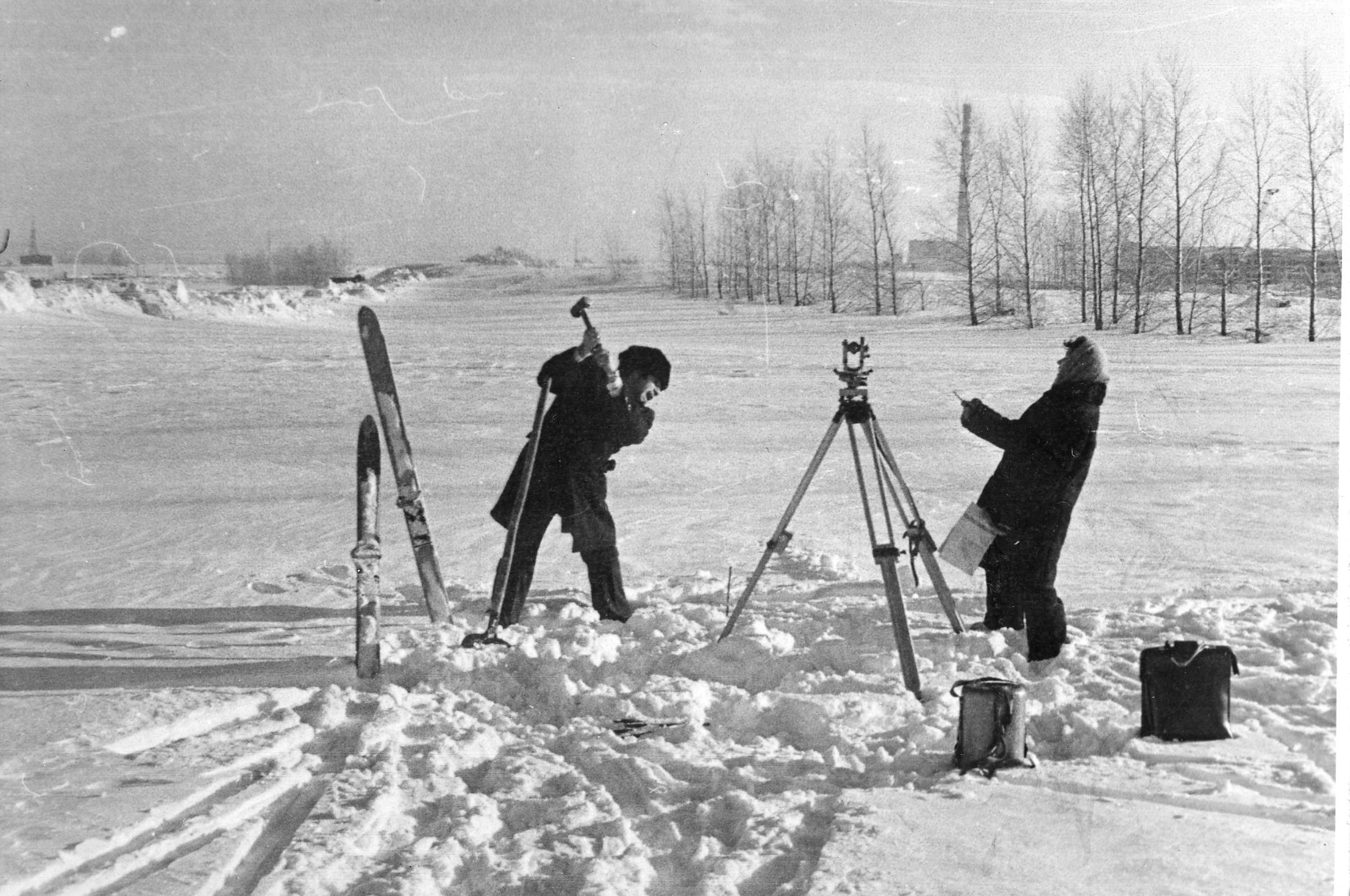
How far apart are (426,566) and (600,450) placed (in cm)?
105

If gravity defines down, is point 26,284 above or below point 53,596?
above

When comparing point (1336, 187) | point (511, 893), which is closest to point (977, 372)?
point (1336, 187)

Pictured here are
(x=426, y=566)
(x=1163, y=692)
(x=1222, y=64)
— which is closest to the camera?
(x=1163, y=692)

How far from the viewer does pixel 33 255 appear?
5621mm

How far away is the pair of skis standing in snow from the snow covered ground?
10.2 inches

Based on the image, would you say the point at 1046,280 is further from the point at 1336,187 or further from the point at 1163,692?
the point at 1163,692

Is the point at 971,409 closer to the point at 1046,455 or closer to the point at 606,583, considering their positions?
the point at 1046,455

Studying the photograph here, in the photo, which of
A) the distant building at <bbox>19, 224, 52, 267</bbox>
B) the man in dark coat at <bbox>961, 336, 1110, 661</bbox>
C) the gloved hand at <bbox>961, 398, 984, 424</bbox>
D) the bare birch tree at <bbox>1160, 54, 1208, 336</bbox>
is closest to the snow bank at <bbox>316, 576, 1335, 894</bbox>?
the man in dark coat at <bbox>961, 336, 1110, 661</bbox>

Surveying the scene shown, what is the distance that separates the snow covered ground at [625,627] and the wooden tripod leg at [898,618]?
9cm

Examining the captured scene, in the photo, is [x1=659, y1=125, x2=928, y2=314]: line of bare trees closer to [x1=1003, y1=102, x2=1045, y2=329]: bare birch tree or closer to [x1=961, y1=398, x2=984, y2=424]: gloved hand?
[x1=1003, y1=102, x2=1045, y2=329]: bare birch tree

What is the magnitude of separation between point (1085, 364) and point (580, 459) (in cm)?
244

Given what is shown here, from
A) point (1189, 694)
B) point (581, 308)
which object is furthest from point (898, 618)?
point (581, 308)

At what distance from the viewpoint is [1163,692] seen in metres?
3.85

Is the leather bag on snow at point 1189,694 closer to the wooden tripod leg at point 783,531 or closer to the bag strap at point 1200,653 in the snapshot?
the bag strap at point 1200,653
